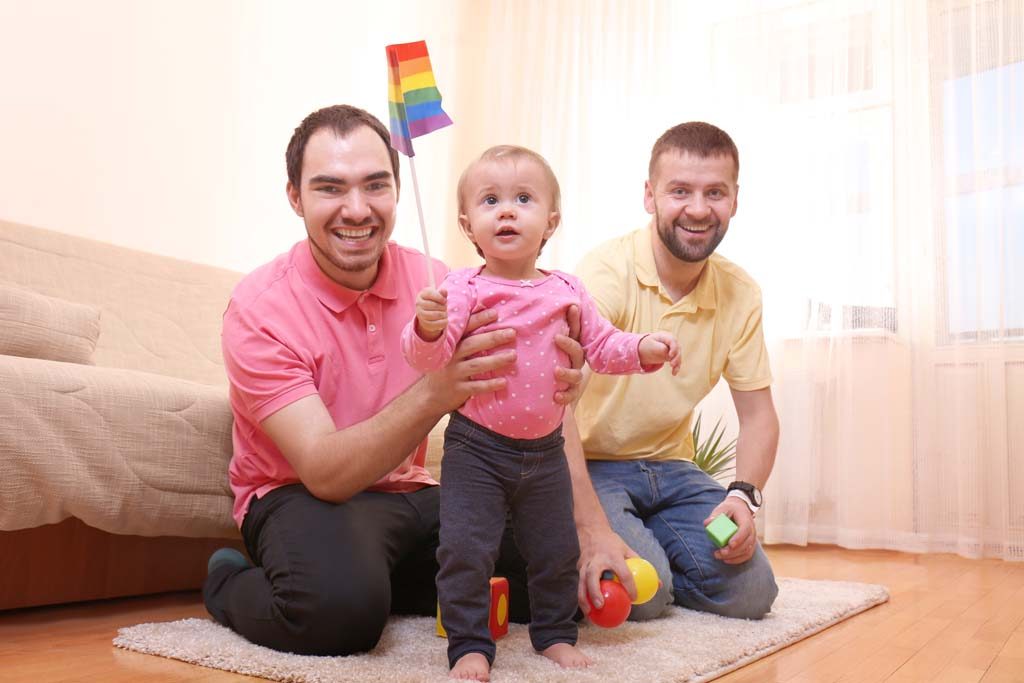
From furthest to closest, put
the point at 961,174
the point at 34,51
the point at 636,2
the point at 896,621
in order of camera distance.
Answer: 1. the point at 636,2
2. the point at 961,174
3. the point at 34,51
4. the point at 896,621

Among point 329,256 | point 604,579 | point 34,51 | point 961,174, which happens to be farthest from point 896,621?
point 34,51

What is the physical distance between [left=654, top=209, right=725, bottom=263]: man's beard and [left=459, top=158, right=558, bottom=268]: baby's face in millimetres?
576

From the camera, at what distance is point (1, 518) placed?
141cm

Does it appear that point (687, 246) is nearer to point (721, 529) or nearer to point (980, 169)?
point (721, 529)

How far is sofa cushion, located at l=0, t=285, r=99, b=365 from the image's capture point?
5.52 feet

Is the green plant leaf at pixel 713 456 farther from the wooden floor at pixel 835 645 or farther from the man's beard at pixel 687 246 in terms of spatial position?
the man's beard at pixel 687 246

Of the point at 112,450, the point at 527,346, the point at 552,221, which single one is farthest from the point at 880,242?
the point at 112,450

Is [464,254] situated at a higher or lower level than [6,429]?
higher

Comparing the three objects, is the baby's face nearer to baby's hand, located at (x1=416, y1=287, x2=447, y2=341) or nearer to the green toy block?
baby's hand, located at (x1=416, y1=287, x2=447, y2=341)

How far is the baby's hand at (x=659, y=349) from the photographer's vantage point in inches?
50.9

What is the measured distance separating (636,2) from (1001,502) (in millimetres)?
2664

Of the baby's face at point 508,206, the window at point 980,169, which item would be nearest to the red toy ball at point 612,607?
the baby's face at point 508,206

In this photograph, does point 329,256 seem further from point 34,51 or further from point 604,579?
point 34,51

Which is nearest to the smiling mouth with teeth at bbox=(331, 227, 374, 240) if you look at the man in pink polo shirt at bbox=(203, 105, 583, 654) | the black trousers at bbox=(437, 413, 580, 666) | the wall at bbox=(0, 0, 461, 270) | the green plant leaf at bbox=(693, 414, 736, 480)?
the man in pink polo shirt at bbox=(203, 105, 583, 654)
